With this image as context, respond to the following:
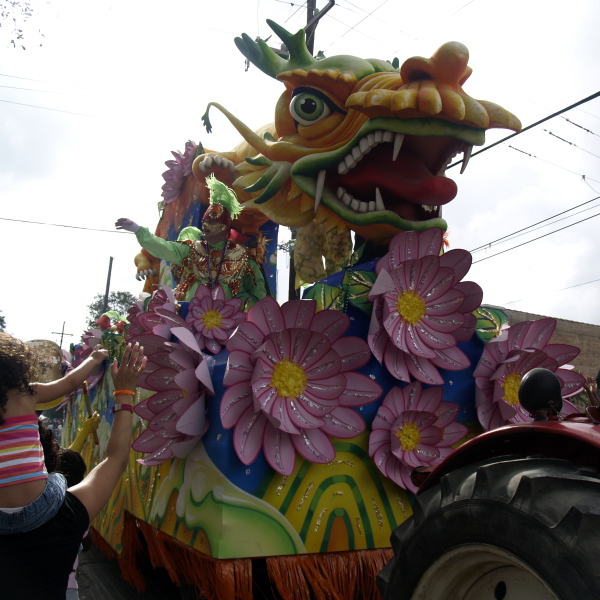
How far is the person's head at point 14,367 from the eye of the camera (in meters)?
1.44

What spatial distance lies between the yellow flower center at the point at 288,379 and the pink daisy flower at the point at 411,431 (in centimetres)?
36

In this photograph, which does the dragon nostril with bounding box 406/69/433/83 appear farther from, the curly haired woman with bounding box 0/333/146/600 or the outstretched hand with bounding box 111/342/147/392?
the curly haired woman with bounding box 0/333/146/600

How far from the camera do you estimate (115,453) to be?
61.6 inches

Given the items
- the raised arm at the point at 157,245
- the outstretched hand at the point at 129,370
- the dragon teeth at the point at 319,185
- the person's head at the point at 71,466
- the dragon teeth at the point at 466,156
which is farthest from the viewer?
the raised arm at the point at 157,245

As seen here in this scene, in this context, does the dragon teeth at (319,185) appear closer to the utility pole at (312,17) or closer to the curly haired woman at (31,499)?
the curly haired woman at (31,499)

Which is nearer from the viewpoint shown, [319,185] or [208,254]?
[319,185]

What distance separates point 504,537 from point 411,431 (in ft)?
3.74

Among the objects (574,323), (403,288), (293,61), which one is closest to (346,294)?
(403,288)

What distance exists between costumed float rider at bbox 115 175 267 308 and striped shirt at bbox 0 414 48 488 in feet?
7.80

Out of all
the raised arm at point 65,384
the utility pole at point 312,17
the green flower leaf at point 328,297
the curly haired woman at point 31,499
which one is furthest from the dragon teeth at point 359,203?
the utility pole at point 312,17

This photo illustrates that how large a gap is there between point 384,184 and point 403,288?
588 mm

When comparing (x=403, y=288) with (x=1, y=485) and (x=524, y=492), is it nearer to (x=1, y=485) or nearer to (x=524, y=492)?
(x=524, y=492)

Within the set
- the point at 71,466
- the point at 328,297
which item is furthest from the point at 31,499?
the point at 71,466

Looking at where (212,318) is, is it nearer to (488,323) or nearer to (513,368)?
(488,323)
